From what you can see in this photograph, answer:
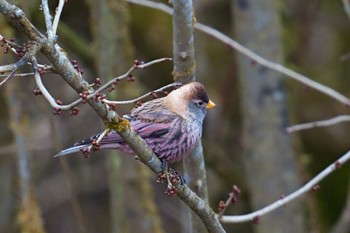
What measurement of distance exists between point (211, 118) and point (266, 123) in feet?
4.13

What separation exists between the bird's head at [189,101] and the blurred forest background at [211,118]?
112cm

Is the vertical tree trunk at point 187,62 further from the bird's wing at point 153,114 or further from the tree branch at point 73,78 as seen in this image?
the tree branch at point 73,78

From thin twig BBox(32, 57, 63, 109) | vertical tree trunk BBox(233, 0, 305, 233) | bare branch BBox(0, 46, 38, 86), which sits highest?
bare branch BBox(0, 46, 38, 86)

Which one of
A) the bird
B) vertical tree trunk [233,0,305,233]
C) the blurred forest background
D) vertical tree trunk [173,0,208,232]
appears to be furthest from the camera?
vertical tree trunk [233,0,305,233]

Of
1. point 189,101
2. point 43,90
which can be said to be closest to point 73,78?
point 43,90

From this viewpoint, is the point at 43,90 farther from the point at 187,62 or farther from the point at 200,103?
the point at 200,103

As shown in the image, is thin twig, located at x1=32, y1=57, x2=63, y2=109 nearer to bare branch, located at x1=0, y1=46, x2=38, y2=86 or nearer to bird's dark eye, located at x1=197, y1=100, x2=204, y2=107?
bare branch, located at x1=0, y1=46, x2=38, y2=86

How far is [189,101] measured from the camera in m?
4.34

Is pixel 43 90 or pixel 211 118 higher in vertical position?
pixel 43 90

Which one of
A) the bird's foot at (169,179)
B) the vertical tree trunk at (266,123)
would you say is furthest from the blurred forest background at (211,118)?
the bird's foot at (169,179)

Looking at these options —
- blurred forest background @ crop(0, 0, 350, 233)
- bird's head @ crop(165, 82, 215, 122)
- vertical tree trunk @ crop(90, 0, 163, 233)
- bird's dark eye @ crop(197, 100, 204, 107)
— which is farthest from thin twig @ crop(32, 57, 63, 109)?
vertical tree trunk @ crop(90, 0, 163, 233)

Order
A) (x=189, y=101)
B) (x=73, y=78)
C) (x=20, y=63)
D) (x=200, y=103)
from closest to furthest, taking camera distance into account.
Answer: (x=20, y=63), (x=73, y=78), (x=189, y=101), (x=200, y=103)

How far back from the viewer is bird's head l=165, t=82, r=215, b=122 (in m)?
4.24

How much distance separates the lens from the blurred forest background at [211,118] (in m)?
5.77
